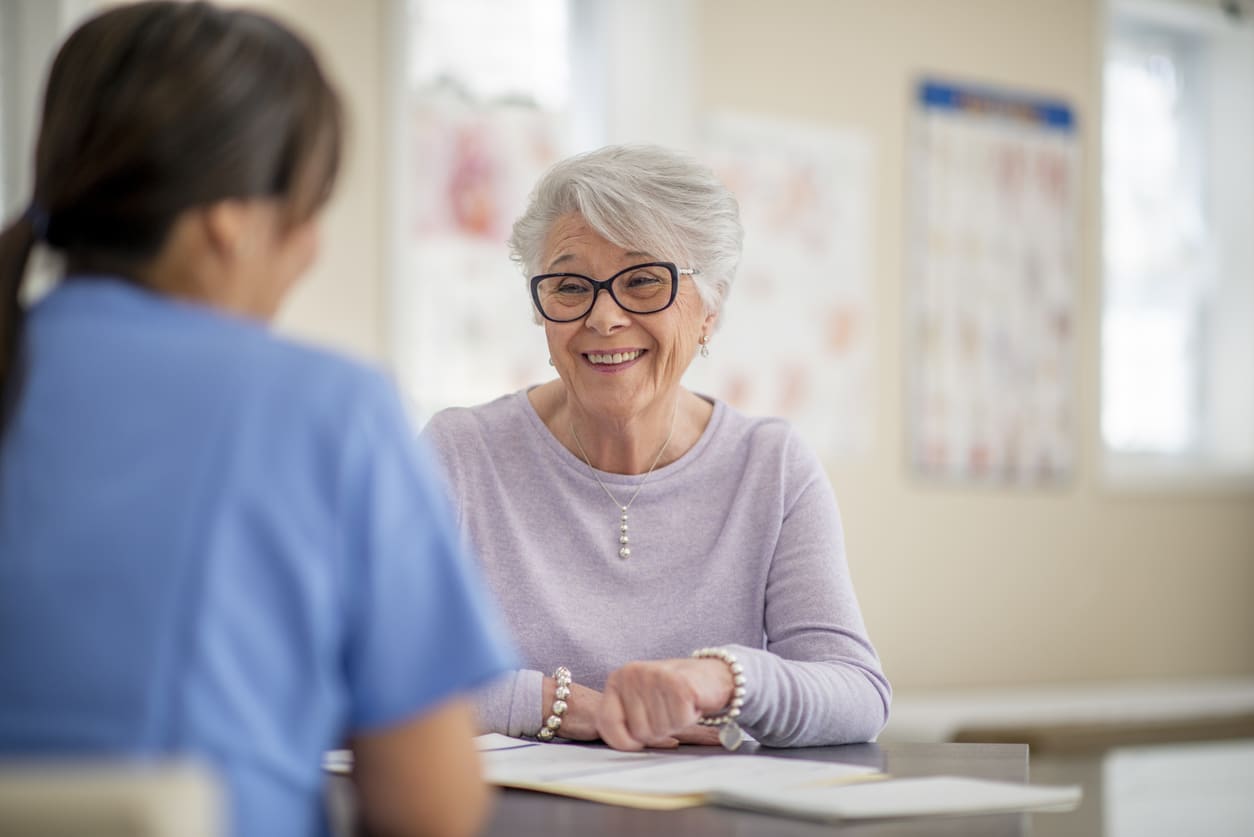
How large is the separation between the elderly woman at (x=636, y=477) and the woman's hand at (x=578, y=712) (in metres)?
0.11

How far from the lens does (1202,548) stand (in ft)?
18.0

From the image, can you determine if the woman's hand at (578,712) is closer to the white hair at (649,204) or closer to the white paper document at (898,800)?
the white paper document at (898,800)

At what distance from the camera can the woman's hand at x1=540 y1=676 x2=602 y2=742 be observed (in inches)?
62.3

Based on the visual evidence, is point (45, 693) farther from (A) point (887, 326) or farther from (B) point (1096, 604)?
(B) point (1096, 604)

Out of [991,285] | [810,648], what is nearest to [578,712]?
[810,648]

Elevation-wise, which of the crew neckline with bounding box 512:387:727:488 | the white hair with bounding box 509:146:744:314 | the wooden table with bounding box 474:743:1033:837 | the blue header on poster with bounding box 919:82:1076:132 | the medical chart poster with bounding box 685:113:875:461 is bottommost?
the wooden table with bounding box 474:743:1033:837

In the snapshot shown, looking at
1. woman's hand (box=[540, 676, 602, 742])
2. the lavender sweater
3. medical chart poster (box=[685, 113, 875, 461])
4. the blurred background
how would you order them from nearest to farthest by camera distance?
woman's hand (box=[540, 676, 602, 742])
the lavender sweater
the blurred background
medical chart poster (box=[685, 113, 875, 461])

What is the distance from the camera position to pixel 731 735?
1.49 metres

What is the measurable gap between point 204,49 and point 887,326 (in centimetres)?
406

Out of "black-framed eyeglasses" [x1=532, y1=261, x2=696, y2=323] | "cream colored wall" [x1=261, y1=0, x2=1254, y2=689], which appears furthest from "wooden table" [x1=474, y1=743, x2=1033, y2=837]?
"cream colored wall" [x1=261, y1=0, x2=1254, y2=689]

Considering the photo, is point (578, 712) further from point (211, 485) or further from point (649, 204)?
point (211, 485)

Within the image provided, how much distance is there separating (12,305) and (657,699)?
0.76 meters

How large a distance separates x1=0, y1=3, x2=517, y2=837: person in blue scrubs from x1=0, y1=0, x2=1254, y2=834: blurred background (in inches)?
108

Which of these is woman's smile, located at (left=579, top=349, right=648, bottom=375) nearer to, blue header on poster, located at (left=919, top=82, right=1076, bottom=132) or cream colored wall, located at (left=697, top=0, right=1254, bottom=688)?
cream colored wall, located at (left=697, top=0, right=1254, bottom=688)
